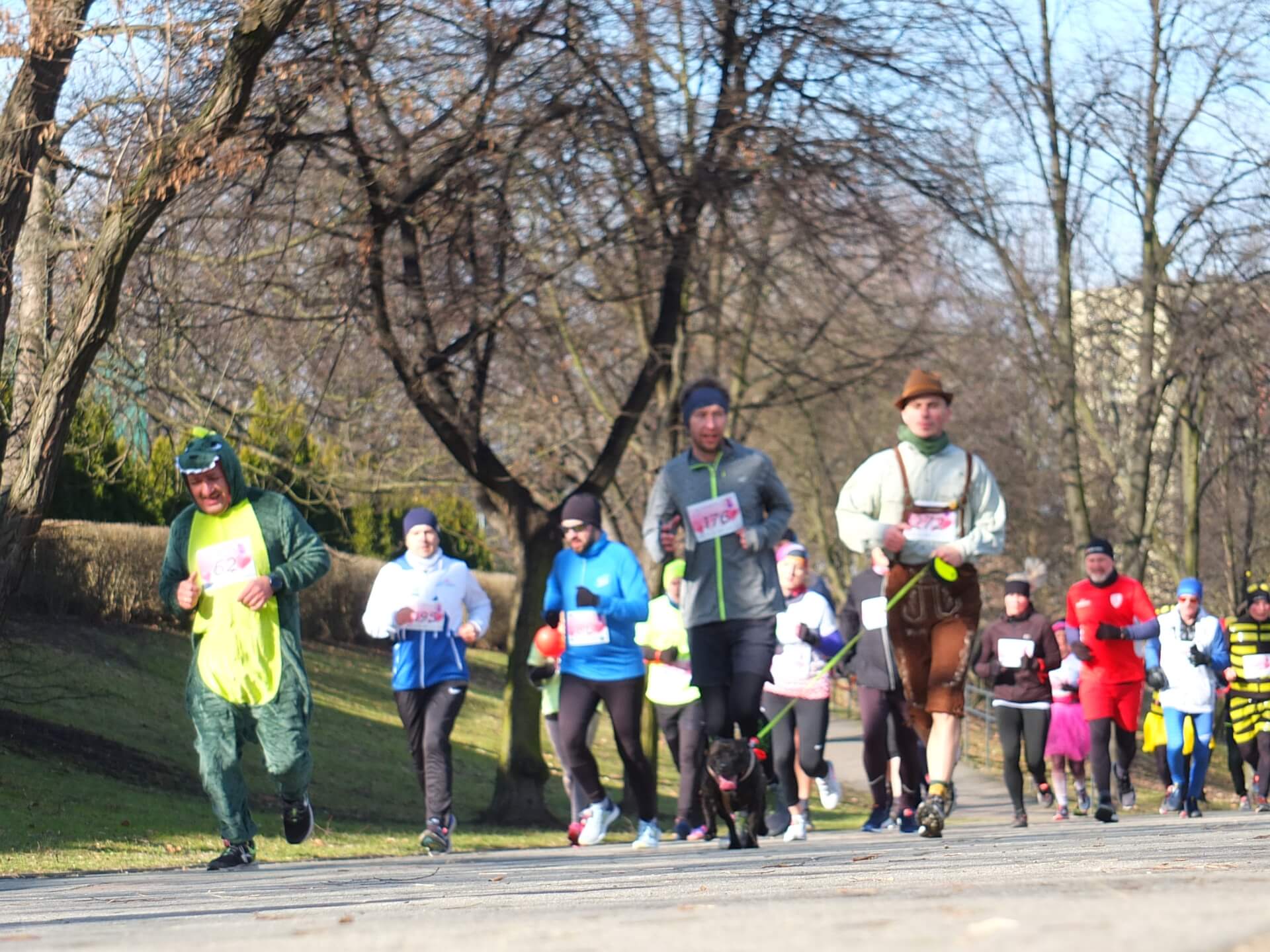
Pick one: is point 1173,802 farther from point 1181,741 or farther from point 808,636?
point 808,636

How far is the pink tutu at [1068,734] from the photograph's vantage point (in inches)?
671

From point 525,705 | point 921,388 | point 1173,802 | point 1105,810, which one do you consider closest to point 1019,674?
point 1105,810

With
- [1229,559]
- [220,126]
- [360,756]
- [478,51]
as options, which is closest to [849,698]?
[1229,559]

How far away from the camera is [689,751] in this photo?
12.8m

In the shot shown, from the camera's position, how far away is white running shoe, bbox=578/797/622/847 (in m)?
11.5

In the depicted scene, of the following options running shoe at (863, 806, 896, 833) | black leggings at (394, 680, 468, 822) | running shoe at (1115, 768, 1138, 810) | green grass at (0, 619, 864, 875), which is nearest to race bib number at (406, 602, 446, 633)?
black leggings at (394, 680, 468, 822)

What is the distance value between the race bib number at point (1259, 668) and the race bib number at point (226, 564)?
10533 millimetres

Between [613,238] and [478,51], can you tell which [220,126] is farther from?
[613,238]

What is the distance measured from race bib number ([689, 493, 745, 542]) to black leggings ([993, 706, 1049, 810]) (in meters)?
5.72

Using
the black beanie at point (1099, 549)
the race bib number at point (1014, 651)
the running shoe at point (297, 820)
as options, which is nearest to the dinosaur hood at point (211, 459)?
the running shoe at point (297, 820)

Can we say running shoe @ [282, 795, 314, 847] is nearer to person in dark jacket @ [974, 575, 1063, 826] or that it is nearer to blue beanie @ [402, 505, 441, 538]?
blue beanie @ [402, 505, 441, 538]

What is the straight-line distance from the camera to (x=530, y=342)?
16797 millimetres

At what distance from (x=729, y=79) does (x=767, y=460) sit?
6020 millimetres

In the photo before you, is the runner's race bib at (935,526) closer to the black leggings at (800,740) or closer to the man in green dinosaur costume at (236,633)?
the man in green dinosaur costume at (236,633)
